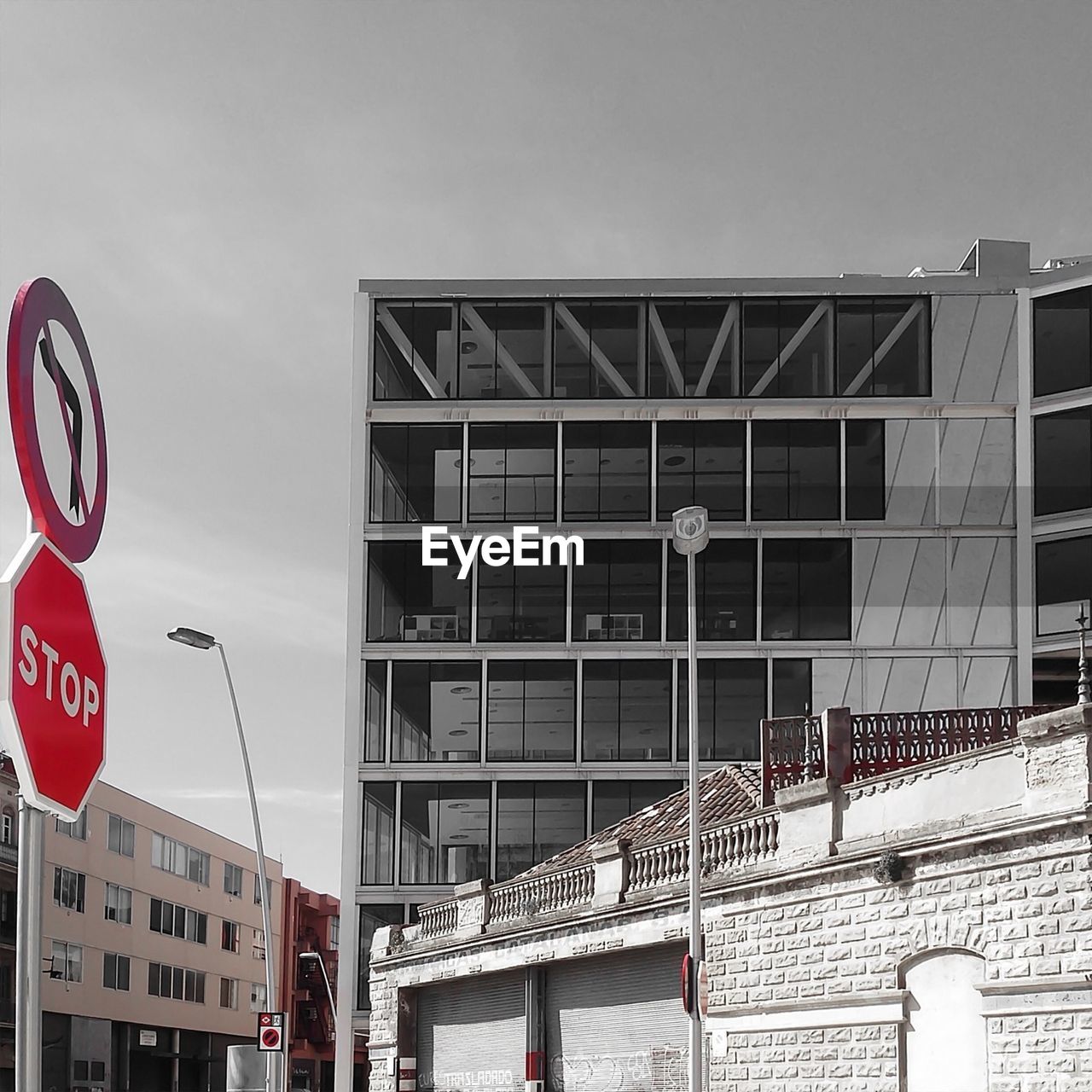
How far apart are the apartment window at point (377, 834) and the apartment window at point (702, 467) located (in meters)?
12.9

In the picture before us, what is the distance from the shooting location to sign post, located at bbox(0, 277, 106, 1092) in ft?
11.8

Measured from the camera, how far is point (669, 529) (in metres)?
52.7

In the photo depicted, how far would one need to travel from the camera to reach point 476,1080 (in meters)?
34.2

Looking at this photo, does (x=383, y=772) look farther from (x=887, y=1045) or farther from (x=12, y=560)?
(x=12, y=560)

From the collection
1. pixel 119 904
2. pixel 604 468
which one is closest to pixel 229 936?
pixel 119 904

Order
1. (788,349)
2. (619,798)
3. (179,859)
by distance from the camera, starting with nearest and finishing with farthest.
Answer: (619,798) → (788,349) → (179,859)

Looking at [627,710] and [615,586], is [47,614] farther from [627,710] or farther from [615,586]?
[615,586]

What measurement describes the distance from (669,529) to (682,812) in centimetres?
1956

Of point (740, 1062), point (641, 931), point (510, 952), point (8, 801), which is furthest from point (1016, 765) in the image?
point (8, 801)

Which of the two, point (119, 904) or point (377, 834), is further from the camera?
point (119, 904)

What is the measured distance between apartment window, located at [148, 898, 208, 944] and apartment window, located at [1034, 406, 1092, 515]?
4861 cm

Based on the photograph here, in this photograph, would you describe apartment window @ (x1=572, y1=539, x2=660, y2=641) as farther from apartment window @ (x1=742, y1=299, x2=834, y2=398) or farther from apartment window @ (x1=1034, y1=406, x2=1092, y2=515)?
apartment window @ (x1=1034, y1=406, x2=1092, y2=515)

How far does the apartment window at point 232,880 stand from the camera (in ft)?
292

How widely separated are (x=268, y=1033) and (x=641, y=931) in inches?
309
